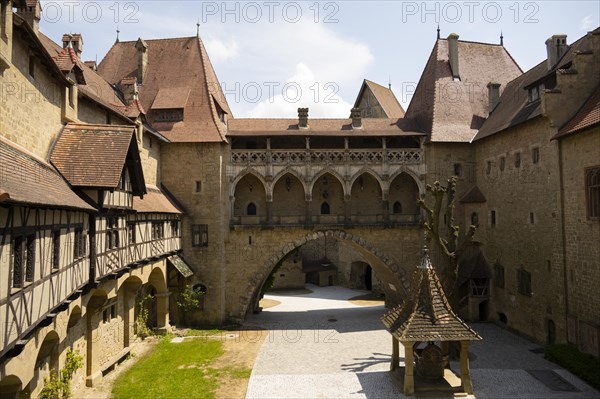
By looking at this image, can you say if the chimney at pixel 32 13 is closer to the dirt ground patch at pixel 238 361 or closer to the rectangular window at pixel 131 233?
the rectangular window at pixel 131 233

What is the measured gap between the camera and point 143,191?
53.1 feet

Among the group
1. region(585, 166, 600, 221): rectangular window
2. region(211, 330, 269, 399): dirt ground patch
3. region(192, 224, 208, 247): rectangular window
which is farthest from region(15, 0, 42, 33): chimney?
region(585, 166, 600, 221): rectangular window

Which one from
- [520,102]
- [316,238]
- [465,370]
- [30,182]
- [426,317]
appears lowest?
[465,370]

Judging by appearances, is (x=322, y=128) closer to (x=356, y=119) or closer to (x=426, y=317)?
(x=356, y=119)

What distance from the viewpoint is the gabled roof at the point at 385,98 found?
122 feet

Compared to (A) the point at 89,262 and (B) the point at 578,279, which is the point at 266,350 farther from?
(B) the point at 578,279

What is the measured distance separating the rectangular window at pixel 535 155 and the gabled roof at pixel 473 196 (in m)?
5.08

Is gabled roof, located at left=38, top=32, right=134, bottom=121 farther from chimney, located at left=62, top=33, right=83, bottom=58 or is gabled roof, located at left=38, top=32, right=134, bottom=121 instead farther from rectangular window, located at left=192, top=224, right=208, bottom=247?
rectangular window, located at left=192, top=224, right=208, bottom=247

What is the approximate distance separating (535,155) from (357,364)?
1281cm

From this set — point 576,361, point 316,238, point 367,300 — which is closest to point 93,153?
point 316,238

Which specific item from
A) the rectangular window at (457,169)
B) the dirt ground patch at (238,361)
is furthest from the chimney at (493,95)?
the dirt ground patch at (238,361)

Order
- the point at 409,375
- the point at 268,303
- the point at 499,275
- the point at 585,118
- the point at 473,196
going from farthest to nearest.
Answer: the point at 268,303
the point at 473,196
the point at 499,275
the point at 585,118
the point at 409,375

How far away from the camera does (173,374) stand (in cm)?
1694

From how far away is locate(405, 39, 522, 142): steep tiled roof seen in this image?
1045 inches
